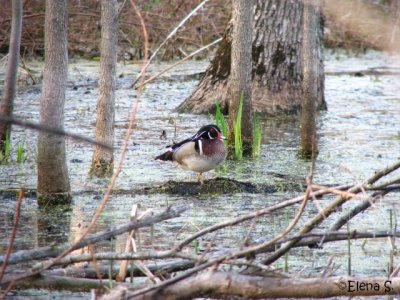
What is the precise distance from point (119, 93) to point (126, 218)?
6.07 meters

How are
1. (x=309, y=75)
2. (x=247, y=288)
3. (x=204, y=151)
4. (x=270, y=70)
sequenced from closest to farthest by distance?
(x=247, y=288)
(x=204, y=151)
(x=309, y=75)
(x=270, y=70)

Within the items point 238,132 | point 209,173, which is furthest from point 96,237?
point 238,132

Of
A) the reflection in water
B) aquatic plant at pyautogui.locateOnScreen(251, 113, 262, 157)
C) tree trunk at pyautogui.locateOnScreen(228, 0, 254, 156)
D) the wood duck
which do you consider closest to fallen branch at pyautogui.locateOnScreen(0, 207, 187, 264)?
the reflection in water

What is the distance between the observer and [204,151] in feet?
20.7

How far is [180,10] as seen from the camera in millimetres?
13969

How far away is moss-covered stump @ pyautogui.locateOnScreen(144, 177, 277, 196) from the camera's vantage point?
6.44 metres

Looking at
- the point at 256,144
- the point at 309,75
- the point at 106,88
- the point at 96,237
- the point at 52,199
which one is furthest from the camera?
the point at 256,144

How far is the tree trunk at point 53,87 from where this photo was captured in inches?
218

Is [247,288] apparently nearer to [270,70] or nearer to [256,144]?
[256,144]

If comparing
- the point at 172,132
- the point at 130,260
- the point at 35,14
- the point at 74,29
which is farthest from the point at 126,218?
the point at 74,29

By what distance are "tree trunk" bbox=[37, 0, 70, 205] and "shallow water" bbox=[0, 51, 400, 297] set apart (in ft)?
1.10

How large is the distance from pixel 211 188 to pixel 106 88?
1018mm

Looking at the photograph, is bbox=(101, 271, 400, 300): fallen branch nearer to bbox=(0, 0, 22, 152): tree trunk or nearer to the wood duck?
bbox=(0, 0, 22, 152): tree trunk

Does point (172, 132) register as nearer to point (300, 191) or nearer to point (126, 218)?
point (300, 191)
